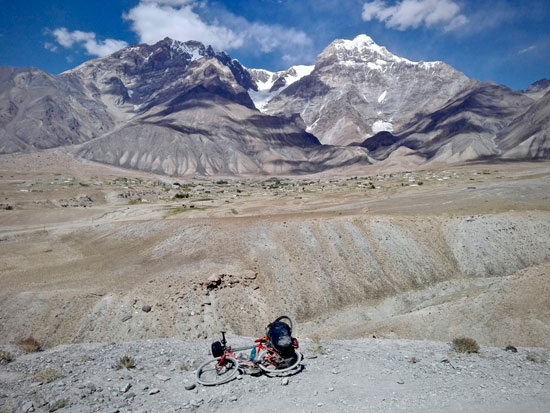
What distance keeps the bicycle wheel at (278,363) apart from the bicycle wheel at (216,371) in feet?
2.95

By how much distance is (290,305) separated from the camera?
24.1m

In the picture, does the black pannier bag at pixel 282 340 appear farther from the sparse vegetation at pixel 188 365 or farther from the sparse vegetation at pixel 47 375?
the sparse vegetation at pixel 47 375

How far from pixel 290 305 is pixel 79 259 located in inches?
763

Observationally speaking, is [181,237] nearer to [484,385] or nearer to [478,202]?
[484,385]

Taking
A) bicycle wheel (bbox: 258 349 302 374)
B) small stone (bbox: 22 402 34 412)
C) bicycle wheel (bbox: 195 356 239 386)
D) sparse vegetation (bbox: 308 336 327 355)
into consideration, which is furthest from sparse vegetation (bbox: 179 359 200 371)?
sparse vegetation (bbox: 308 336 327 355)

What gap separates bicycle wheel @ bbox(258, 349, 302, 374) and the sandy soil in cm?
926

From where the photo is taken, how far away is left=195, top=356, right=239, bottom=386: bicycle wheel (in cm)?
958

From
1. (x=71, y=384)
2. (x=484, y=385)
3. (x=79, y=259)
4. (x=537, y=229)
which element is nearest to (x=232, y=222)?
(x=79, y=259)

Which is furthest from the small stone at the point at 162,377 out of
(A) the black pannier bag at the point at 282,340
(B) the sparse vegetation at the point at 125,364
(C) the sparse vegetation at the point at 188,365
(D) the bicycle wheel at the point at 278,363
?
(A) the black pannier bag at the point at 282,340

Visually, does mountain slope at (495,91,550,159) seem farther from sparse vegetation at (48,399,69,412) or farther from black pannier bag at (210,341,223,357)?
sparse vegetation at (48,399,69,412)

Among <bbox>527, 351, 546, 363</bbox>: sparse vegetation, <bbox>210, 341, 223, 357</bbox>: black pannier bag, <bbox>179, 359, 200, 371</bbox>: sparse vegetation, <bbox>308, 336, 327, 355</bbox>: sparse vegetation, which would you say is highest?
<bbox>210, 341, 223, 357</bbox>: black pannier bag

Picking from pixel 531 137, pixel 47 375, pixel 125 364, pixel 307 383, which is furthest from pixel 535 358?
pixel 531 137

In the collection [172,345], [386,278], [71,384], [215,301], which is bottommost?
[386,278]

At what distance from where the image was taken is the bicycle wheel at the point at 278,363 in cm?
980
